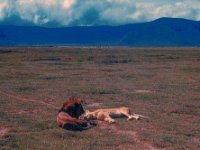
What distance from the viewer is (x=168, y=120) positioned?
1766 cm

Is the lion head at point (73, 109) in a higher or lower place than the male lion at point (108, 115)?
higher

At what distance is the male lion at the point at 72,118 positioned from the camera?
1593 centimetres

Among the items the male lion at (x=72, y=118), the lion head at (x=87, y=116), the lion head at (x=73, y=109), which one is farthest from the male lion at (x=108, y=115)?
the male lion at (x=72, y=118)

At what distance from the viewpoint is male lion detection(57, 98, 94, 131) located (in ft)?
52.3

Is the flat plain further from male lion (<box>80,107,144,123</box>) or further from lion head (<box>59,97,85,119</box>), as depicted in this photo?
lion head (<box>59,97,85,119</box>)

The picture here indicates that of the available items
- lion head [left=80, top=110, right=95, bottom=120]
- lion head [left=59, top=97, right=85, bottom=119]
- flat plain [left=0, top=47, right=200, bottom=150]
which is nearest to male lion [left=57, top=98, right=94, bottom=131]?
lion head [left=59, top=97, right=85, bottom=119]

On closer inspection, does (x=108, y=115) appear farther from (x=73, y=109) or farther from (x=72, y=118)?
(x=72, y=118)

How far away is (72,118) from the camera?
16.4 metres

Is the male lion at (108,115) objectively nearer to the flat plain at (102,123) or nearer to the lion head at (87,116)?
the lion head at (87,116)

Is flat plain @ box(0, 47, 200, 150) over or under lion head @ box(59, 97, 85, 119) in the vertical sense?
under

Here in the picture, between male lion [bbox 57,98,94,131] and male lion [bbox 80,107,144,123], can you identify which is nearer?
male lion [bbox 57,98,94,131]

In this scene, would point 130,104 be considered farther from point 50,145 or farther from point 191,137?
point 50,145

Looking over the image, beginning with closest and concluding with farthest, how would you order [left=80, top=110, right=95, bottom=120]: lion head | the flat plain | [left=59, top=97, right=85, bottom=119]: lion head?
the flat plain, [left=59, top=97, right=85, bottom=119]: lion head, [left=80, top=110, right=95, bottom=120]: lion head

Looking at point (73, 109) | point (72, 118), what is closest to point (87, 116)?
point (73, 109)
